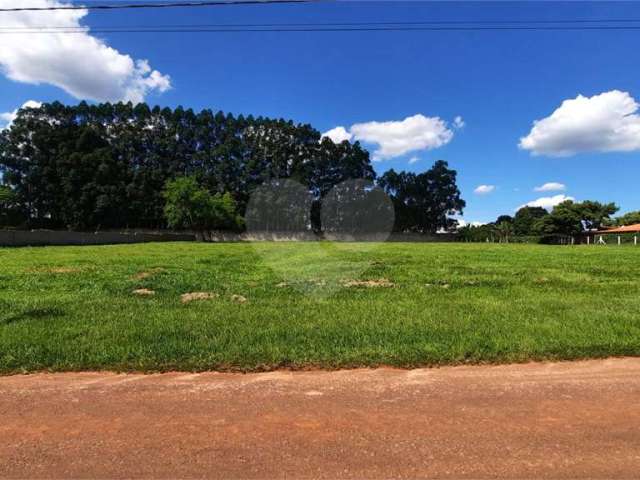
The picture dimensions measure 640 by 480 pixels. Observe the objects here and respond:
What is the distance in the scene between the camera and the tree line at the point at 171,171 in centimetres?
7100

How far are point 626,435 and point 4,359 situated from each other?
6.41m

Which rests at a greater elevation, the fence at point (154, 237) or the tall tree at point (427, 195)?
the tall tree at point (427, 195)

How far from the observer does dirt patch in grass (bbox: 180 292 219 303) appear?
10.7 meters

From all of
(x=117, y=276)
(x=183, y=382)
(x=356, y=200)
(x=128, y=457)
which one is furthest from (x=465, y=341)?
(x=356, y=200)

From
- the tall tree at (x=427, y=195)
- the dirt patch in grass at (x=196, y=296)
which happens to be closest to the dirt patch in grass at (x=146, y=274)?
the dirt patch in grass at (x=196, y=296)

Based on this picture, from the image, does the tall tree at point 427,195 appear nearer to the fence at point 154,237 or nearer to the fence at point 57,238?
the fence at point 154,237

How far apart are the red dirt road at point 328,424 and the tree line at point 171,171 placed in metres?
61.8

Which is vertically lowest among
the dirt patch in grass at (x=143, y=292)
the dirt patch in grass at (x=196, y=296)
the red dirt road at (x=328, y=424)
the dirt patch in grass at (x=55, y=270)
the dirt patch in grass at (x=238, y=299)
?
the red dirt road at (x=328, y=424)

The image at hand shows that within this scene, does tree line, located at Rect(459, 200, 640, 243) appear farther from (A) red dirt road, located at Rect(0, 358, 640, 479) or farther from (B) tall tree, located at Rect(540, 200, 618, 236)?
(A) red dirt road, located at Rect(0, 358, 640, 479)

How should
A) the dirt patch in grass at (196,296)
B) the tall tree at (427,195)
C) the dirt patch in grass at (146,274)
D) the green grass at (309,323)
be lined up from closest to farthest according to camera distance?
the green grass at (309,323) → the dirt patch in grass at (196,296) → the dirt patch in grass at (146,274) → the tall tree at (427,195)

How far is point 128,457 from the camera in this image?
3688 mm

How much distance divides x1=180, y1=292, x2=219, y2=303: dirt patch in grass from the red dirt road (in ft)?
16.0

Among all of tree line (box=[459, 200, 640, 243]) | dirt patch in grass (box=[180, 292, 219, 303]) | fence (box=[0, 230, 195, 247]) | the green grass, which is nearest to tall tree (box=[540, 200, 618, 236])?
tree line (box=[459, 200, 640, 243])

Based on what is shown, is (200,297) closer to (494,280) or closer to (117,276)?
(117,276)
